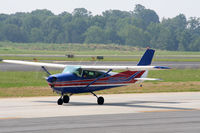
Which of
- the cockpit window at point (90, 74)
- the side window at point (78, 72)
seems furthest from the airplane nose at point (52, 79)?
the cockpit window at point (90, 74)

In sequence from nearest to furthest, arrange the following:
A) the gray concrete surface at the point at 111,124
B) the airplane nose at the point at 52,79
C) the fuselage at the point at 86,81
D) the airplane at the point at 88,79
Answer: the gray concrete surface at the point at 111,124
the airplane nose at the point at 52,79
the fuselage at the point at 86,81
the airplane at the point at 88,79

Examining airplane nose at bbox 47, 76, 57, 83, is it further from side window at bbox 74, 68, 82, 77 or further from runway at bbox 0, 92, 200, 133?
side window at bbox 74, 68, 82, 77

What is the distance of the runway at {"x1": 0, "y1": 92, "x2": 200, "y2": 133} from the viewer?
16281 mm

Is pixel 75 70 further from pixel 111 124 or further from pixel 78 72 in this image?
pixel 111 124

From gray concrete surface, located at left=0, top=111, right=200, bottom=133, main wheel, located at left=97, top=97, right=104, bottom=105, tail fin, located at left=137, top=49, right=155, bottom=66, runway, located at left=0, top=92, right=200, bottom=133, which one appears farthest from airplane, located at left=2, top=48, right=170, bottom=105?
gray concrete surface, located at left=0, top=111, right=200, bottom=133

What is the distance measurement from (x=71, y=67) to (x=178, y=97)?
716 centimetres

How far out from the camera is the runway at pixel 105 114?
53.4 feet

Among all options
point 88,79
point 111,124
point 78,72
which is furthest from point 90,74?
point 111,124

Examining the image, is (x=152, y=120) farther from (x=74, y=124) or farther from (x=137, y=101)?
(x=137, y=101)

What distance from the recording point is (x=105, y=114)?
20062mm

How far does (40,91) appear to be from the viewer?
31.6 m

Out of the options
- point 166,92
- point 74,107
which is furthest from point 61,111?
point 166,92

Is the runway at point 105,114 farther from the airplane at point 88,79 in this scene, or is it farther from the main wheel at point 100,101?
the airplane at point 88,79

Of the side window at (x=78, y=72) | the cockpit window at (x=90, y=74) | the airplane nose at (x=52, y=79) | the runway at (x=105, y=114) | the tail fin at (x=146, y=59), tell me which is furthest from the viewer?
the tail fin at (x=146, y=59)
